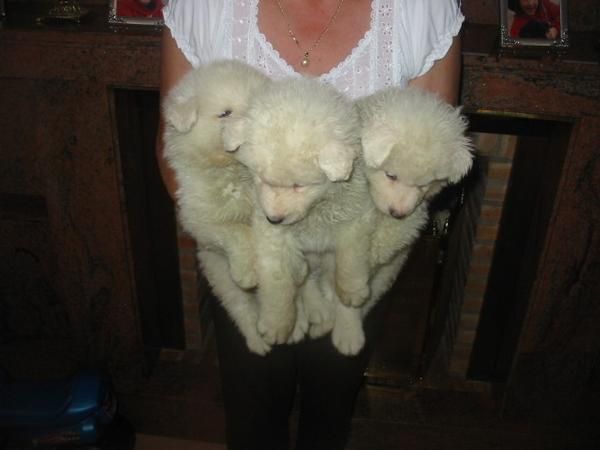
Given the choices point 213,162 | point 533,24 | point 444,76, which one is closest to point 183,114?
point 213,162

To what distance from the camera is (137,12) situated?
1.81m

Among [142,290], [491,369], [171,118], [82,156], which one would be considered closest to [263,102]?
[171,118]

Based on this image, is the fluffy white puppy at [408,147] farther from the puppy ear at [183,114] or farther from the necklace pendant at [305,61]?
the puppy ear at [183,114]

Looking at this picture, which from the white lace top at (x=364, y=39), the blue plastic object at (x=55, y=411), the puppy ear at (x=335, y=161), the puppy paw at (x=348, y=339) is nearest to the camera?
the puppy ear at (x=335, y=161)

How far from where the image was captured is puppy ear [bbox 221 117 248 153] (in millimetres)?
1020

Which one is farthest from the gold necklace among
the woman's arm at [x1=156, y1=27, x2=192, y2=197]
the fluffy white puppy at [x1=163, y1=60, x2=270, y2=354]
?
the woman's arm at [x1=156, y1=27, x2=192, y2=197]

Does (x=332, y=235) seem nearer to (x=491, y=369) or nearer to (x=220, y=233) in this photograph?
(x=220, y=233)

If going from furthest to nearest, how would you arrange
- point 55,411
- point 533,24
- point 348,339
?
point 55,411, point 533,24, point 348,339

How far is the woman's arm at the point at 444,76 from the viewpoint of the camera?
1.30 m


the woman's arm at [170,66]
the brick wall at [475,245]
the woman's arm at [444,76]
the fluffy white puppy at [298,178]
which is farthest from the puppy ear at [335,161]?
the brick wall at [475,245]

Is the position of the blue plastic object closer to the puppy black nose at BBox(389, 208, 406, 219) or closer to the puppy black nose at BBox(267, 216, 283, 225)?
the puppy black nose at BBox(267, 216, 283, 225)

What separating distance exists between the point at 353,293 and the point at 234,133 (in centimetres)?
52

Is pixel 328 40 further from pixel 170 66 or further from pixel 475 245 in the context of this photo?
pixel 475 245

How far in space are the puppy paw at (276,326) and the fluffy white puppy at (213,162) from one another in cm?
10
